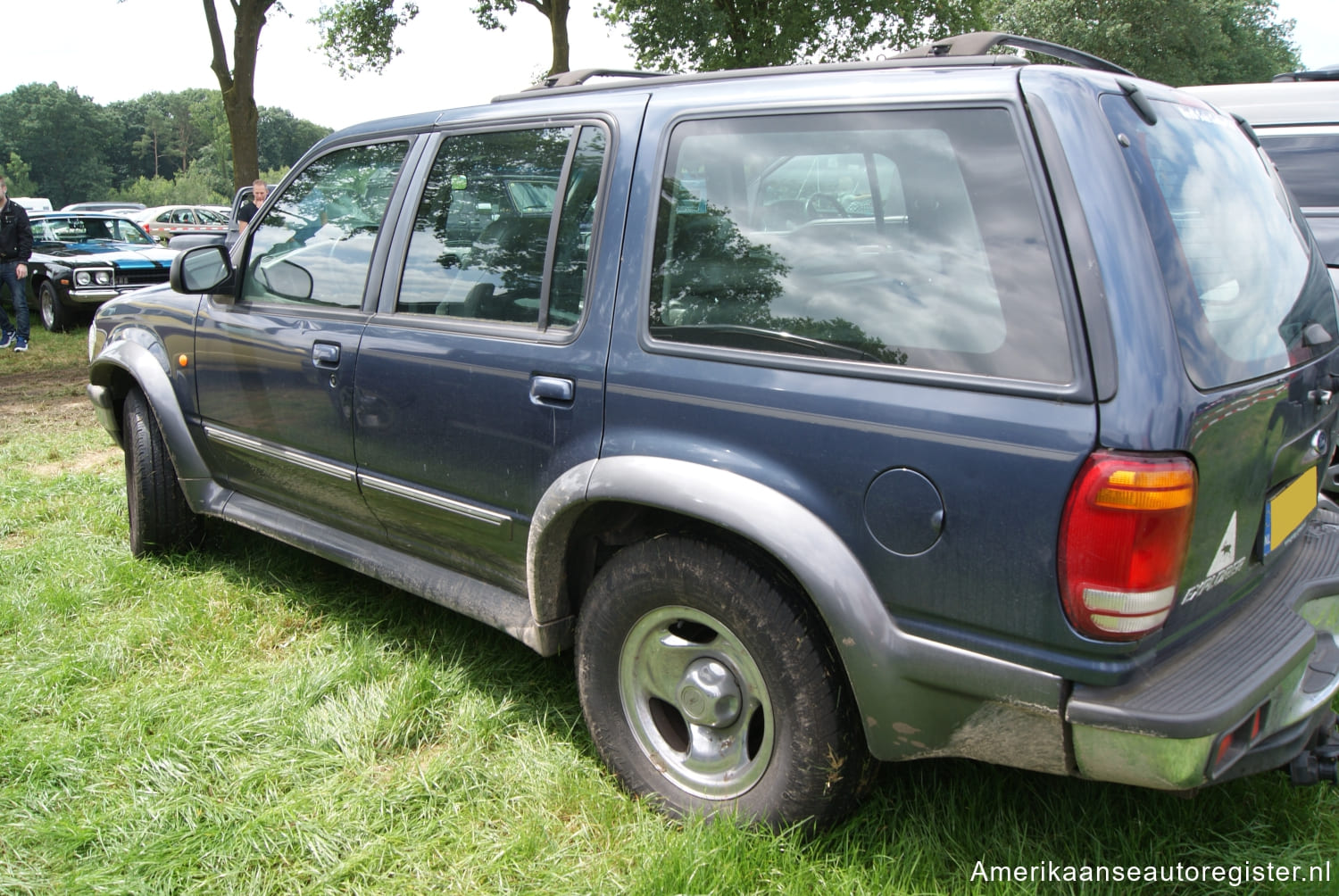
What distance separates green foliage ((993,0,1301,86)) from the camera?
30781mm

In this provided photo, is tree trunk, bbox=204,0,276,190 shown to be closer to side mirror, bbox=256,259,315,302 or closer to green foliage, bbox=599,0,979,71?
green foliage, bbox=599,0,979,71

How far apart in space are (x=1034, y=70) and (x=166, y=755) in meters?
2.80

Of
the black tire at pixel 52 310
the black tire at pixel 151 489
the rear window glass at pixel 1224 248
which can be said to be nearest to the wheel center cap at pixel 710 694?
the rear window glass at pixel 1224 248

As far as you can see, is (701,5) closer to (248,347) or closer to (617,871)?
(248,347)

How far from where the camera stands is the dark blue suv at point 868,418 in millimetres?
1694

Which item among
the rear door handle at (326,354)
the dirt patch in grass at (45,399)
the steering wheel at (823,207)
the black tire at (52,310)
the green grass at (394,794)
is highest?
the steering wheel at (823,207)

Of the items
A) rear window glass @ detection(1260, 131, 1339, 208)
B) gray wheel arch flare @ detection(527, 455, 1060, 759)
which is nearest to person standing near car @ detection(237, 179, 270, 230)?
rear window glass @ detection(1260, 131, 1339, 208)

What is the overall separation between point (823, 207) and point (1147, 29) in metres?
35.5

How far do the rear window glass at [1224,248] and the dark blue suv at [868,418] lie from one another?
0.01m

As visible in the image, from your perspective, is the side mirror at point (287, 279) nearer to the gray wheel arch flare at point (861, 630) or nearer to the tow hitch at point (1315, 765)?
the gray wheel arch flare at point (861, 630)

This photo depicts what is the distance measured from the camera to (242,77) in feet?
52.5

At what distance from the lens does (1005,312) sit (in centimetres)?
177

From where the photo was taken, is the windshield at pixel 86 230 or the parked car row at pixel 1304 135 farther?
the windshield at pixel 86 230

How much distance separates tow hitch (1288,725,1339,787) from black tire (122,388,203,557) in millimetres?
3909
